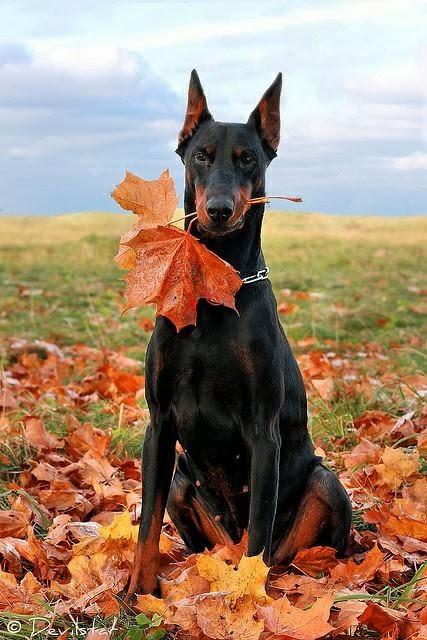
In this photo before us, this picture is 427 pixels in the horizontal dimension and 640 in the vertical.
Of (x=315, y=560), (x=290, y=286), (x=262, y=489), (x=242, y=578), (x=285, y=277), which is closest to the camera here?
(x=242, y=578)

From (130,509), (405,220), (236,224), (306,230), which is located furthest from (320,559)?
(405,220)

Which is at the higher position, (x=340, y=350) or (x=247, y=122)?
(x=247, y=122)

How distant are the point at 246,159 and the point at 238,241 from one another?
31cm

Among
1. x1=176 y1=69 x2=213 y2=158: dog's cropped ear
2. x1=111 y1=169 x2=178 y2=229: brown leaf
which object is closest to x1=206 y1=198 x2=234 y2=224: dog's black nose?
x1=111 y1=169 x2=178 y2=229: brown leaf

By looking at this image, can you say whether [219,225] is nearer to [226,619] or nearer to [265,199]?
[265,199]

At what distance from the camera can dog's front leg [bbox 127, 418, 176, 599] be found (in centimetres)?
322

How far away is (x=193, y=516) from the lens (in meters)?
3.68

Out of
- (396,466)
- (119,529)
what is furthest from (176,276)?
(396,466)

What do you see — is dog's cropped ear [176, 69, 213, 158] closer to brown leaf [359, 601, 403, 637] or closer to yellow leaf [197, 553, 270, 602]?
yellow leaf [197, 553, 270, 602]

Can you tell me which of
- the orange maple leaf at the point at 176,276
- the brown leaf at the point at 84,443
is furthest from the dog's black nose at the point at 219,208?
the brown leaf at the point at 84,443

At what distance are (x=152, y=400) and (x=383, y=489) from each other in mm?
1682

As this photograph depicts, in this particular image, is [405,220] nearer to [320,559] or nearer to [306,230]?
[306,230]

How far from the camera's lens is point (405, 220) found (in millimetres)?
20594

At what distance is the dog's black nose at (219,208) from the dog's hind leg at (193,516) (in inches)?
46.3
